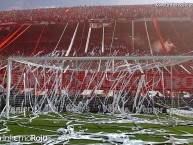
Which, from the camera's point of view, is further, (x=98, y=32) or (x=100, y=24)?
(x=100, y=24)

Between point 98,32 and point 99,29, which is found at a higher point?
point 99,29

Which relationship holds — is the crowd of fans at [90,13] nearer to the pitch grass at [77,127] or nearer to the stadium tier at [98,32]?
the stadium tier at [98,32]

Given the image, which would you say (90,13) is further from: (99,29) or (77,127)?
(77,127)

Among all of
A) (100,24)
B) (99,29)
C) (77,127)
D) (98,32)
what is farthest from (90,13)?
(77,127)

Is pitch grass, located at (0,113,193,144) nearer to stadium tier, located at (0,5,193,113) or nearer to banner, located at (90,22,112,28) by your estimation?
stadium tier, located at (0,5,193,113)

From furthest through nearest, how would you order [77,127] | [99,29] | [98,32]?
[99,29]
[98,32]
[77,127]

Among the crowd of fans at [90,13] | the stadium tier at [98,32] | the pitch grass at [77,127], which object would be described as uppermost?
→ the crowd of fans at [90,13]

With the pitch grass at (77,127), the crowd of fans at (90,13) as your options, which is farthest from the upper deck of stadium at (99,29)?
the pitch grass at (77,127)

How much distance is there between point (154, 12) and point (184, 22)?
274 cm

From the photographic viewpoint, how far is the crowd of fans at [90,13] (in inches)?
1195

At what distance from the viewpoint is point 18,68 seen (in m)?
15.1

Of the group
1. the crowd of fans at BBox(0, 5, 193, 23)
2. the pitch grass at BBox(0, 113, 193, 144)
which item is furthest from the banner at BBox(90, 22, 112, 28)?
the pitch grass at BBox(0, 113, 193, 144)

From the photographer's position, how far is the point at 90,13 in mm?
31781

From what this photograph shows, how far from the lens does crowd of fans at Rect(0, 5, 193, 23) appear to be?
99.6ft
